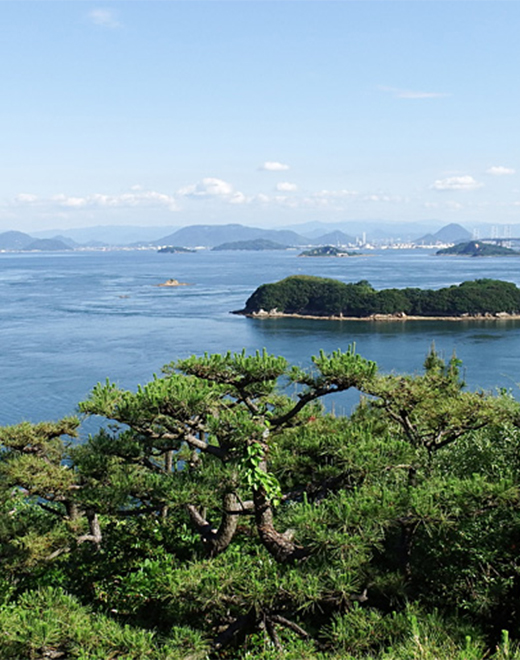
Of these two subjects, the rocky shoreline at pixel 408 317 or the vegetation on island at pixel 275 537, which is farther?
the rocky shoreline at pixel 408 317

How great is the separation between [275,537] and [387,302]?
36.9 m

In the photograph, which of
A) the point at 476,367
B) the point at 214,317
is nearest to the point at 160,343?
the point at 214,317

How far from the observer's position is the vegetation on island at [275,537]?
11.7ft

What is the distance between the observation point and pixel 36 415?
742 inches

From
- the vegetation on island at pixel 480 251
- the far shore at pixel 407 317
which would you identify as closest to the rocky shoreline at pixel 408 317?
the far shore at pixel 407 317

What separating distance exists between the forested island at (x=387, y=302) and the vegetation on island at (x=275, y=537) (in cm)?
3511

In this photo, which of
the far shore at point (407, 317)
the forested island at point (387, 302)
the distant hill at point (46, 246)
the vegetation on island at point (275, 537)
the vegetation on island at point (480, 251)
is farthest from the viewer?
the distant hill at point (46, 246)

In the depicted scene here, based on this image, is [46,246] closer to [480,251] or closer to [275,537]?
[480,251]

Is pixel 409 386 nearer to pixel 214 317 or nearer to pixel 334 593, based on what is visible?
pixel 334 593

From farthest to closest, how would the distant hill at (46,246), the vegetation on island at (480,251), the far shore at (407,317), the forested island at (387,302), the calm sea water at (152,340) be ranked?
1. the distant hill at (46,246)
2. the vegetation on island at (480,251)
3. the forested island at (387,302)
4. the far shore at (407,317)
5. the calm sea water at (152,340)

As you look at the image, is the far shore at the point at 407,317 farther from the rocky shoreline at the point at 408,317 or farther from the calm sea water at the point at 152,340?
the calm sea water at the point at 152,340

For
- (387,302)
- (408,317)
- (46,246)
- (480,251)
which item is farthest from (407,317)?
(46,246)

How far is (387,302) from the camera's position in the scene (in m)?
39.9

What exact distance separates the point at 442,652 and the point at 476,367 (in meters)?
23.5
